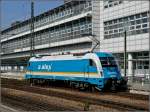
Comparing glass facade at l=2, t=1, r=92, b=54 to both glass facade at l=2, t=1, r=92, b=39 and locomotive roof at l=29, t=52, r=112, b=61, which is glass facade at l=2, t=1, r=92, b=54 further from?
locomotive roof at l=29, t=52, r=112, b=61

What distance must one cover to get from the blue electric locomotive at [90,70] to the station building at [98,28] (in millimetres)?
15764

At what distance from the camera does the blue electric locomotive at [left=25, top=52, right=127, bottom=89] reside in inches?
1139

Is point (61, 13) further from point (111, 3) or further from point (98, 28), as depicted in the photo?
point (111, 3)

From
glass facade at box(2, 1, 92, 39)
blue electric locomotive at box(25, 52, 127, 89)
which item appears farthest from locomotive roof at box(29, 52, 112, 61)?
glass facade at box(2, 1, 92, 39)

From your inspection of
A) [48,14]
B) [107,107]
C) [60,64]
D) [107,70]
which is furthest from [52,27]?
[107,107]

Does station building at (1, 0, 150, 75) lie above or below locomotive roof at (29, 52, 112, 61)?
above

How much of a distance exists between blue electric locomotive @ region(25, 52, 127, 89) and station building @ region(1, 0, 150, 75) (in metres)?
15.8

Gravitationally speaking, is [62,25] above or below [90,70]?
above

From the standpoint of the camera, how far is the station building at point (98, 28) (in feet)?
164

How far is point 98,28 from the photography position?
193ft

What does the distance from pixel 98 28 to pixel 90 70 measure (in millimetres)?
29778

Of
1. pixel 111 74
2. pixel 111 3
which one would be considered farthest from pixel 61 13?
pixel 111 74

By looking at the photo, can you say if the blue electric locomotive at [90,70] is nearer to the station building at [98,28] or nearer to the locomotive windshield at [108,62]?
the locomotive windshield at [108,62]

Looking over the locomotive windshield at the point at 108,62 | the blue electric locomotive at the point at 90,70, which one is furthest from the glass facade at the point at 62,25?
the locomotive windshield at the point at 108,62
